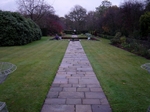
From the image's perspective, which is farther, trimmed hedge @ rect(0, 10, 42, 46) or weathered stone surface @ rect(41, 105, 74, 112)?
trimmed hedge @ rect(0, 10, 42, 46)

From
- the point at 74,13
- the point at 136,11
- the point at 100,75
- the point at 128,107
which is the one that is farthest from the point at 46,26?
the point at 128,107

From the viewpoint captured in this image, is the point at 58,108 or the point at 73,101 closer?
the point at 58,108

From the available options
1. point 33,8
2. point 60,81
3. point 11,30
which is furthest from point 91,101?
point 33,8

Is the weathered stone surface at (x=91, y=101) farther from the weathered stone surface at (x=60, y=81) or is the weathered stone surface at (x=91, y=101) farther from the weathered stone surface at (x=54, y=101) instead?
the weathered stone surface at (x=60, y=81)

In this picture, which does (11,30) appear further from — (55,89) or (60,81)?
(55,89)

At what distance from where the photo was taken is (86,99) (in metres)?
3.16

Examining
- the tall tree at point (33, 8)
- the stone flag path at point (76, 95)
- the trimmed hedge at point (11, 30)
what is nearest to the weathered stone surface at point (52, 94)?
the stone flag path at point (76, 95)

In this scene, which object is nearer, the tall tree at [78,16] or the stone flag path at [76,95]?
the stone flag path at [76,95]

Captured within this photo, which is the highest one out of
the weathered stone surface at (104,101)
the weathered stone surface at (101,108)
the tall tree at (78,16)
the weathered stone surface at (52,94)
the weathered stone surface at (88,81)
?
the tall tree at (78,16)

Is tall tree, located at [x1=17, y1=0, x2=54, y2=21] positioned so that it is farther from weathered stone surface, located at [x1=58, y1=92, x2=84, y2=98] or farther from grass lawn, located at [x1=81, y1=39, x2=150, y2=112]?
weathered stone surface, located at [x1=58, y1=92, x2=84, y2=98]

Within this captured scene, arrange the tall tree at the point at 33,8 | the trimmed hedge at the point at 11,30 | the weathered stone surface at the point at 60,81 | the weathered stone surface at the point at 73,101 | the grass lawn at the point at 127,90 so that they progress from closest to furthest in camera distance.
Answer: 1. the grass lawn at the point at 127,90
2. the weathered stone surface at the point at 73,101
3. the weathered stone surface at the point at 60,81
4. the trimmed hedge at the point at 11,30
5. the tall tree at the point at 33,8

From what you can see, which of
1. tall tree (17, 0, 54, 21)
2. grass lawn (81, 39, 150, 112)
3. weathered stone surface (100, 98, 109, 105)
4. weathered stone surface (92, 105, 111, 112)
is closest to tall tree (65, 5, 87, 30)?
tall tree (17, 0, 54, 21)

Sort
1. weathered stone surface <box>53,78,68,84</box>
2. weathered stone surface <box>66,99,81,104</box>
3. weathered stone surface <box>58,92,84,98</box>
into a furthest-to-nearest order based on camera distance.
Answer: weathered stone surface <box>53,78,68,84</box>
weathered stone surface <box>58,92,84,98</box>
weathered stone surface <box>66,99,81,104</box>

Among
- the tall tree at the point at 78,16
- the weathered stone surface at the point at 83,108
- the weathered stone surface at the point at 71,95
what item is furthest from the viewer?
the tall tree at the point at 78,16
